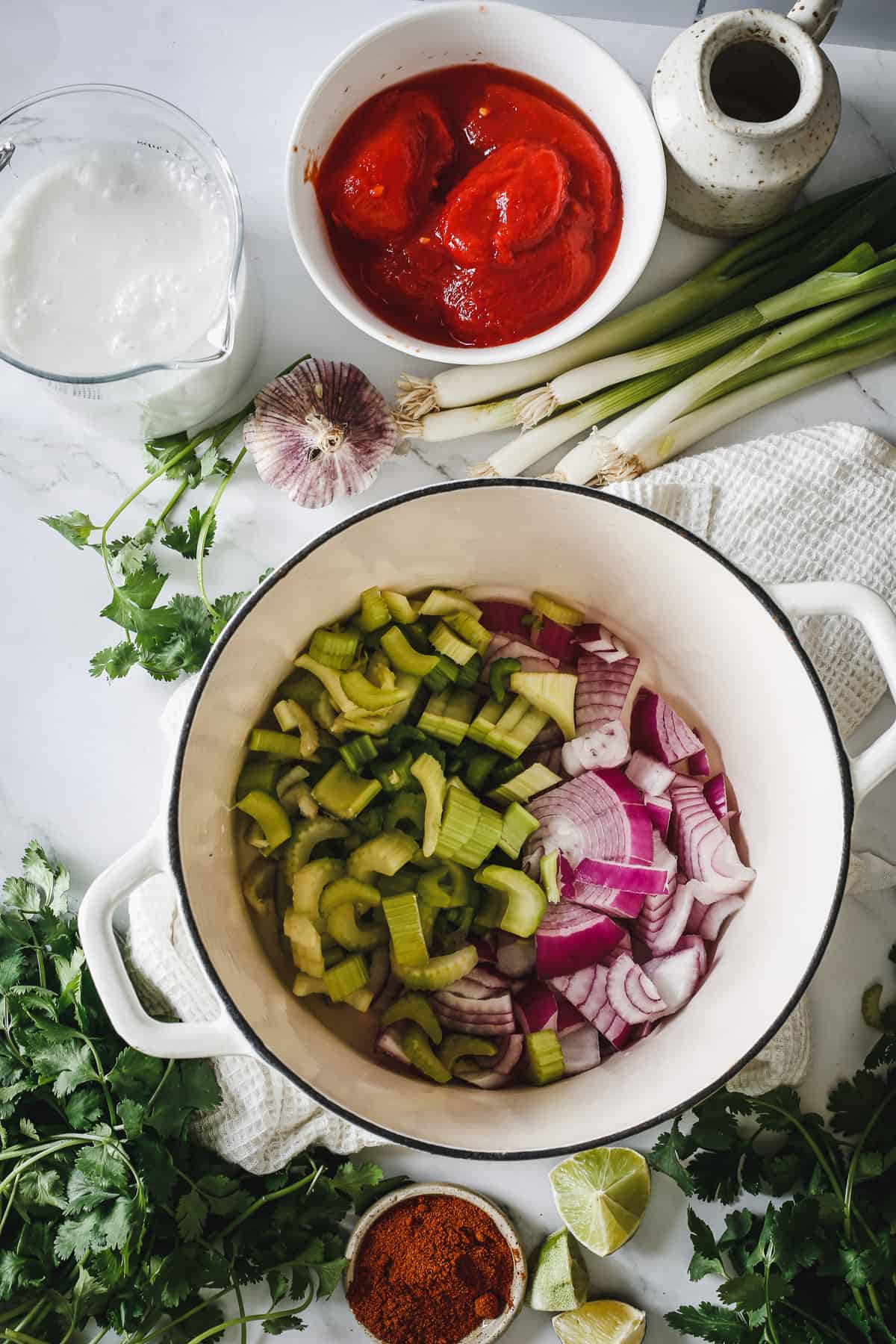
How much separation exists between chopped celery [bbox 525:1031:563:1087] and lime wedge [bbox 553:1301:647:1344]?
34cm

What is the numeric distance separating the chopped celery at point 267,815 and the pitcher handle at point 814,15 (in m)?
1.02

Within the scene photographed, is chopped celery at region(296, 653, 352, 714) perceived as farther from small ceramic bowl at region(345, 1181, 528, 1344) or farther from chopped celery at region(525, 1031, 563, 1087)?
small ceramic bowl at region(345, 1181, 528, 1344)

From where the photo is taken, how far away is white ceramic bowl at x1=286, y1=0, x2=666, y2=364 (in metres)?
1.22

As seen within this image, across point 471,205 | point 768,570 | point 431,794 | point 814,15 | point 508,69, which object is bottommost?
point 431,794

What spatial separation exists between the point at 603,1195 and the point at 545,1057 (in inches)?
8.9

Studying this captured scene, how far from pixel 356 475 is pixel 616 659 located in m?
0.38

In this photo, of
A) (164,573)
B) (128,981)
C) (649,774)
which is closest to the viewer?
(128,981)

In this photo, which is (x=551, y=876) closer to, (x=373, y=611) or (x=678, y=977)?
(x=678, y=977)

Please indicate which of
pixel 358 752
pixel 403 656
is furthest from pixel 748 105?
pixel 358 752

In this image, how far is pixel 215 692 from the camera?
1033 mm

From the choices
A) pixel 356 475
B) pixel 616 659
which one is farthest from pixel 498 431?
pixel 616 659

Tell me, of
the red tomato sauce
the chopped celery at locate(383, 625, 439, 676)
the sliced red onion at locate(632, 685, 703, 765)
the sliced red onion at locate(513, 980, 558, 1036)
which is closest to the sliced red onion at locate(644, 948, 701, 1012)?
the sliced red onion at locate(513, 980, 558, 1036)

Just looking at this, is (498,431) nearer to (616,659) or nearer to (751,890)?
(616,659)

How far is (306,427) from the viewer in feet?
4.16
